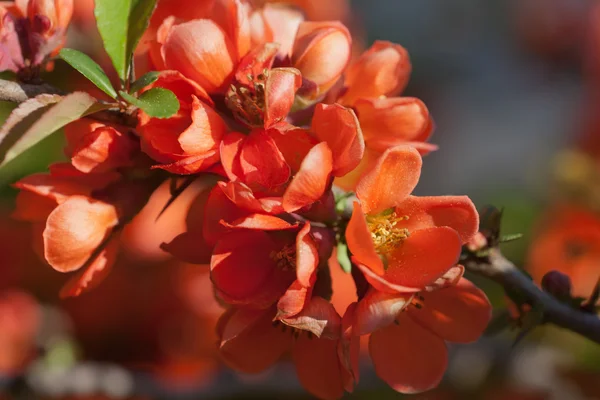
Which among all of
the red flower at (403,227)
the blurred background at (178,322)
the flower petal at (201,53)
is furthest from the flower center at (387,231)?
the blurred background at (178,322)

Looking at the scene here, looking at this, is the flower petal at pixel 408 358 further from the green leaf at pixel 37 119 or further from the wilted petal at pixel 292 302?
the green leaf at pixel 37 119

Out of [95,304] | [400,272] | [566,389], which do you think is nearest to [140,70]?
[400,272]

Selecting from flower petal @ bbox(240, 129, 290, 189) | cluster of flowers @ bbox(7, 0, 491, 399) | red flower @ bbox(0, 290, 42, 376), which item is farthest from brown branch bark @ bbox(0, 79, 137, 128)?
red flower @ bbox(0, 290, 42, 376)

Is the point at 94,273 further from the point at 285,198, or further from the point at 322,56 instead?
the point at 322,56

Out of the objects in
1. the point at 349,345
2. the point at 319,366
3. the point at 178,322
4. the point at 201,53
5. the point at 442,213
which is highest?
the point at 201,53

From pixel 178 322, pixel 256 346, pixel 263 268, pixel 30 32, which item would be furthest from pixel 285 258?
pixel 178 322
